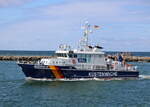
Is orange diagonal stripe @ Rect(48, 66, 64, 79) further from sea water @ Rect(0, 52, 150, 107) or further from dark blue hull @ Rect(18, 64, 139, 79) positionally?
sea water @ Rect(0, 52, 150, 107)

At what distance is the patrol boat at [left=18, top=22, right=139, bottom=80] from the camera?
38094 mm

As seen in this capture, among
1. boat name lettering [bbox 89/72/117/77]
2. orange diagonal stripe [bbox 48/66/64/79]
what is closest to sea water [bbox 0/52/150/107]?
boat name lettering [bbox 89/72/117/77]

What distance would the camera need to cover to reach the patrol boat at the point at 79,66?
38094 millimetres

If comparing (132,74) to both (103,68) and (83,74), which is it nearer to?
(103,68)

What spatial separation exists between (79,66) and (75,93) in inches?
306

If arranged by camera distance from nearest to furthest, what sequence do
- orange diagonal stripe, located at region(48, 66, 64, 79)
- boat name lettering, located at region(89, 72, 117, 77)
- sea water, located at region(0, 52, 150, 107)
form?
sea water, located at region(0, 52, 150, 107) → orange diagonal stripe, located at region(48, 66, 64, 79) → boat name lettering, located at region(89, 72, 117, 77)

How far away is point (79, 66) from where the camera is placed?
3956 cm

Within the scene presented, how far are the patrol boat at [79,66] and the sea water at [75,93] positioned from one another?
88 centimetres

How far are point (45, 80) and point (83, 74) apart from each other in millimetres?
4108

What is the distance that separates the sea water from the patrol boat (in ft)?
2.89

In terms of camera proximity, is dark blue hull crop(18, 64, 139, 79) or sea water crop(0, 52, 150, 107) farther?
dark blue hull crop(18, 64, 139, 79)

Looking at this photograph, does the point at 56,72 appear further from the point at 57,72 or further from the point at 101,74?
the point at 101,74

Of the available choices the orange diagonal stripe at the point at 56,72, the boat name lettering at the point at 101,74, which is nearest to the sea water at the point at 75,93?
the boat name lettering at the point at 101,74

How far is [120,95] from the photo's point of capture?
103ft
